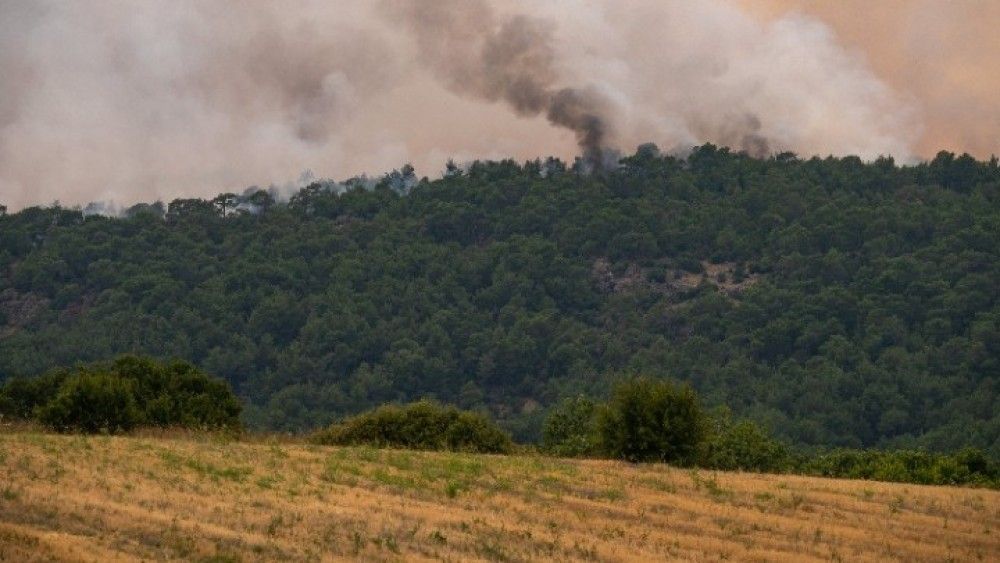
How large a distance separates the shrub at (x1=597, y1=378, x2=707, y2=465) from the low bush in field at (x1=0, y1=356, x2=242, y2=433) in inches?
404

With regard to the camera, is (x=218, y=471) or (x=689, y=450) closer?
(x=218, y=471)

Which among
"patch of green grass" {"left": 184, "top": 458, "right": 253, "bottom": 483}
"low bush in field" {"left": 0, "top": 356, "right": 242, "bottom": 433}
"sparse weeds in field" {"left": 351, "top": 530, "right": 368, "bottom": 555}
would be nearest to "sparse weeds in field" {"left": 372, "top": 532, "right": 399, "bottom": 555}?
"sparse weeds in field" {"left": 351, "top": 530, "right": 368, "bottom": 555}

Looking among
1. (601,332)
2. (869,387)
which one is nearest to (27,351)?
(601,332)

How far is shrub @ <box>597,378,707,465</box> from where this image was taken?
149ft

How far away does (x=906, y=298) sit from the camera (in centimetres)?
13725

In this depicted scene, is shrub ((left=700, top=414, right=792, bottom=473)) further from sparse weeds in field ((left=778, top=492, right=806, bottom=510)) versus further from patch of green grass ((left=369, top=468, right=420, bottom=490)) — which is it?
patch of green grass ((left=369, top=468, right=420, bottom=490))

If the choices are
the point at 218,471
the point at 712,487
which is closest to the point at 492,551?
the point at 218,471

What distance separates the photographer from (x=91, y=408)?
4294 centimetres

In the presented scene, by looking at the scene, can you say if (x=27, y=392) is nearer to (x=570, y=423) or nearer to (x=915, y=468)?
(x=570, y=423)

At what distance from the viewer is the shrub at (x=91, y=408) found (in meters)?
42.3

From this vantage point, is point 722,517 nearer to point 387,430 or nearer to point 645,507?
point 645,507

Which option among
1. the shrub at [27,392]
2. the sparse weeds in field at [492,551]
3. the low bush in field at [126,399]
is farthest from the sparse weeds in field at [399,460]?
the shrub at [27,392]

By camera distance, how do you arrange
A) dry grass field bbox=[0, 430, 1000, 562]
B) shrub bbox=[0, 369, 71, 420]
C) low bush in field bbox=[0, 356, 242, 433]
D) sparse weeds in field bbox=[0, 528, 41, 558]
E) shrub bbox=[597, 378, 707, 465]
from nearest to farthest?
sparse weeds in field bbox=[0, 528, 41, 558] → dry grass field bbox=[0, 430, 1000, 562] → low bush in field bbox=[0, 356, 242, 433] → shrub bbox=[597, 378, 707, 465] → shrub bbox=[0, 369, 71, 420]

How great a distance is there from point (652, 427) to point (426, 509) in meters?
13.6
